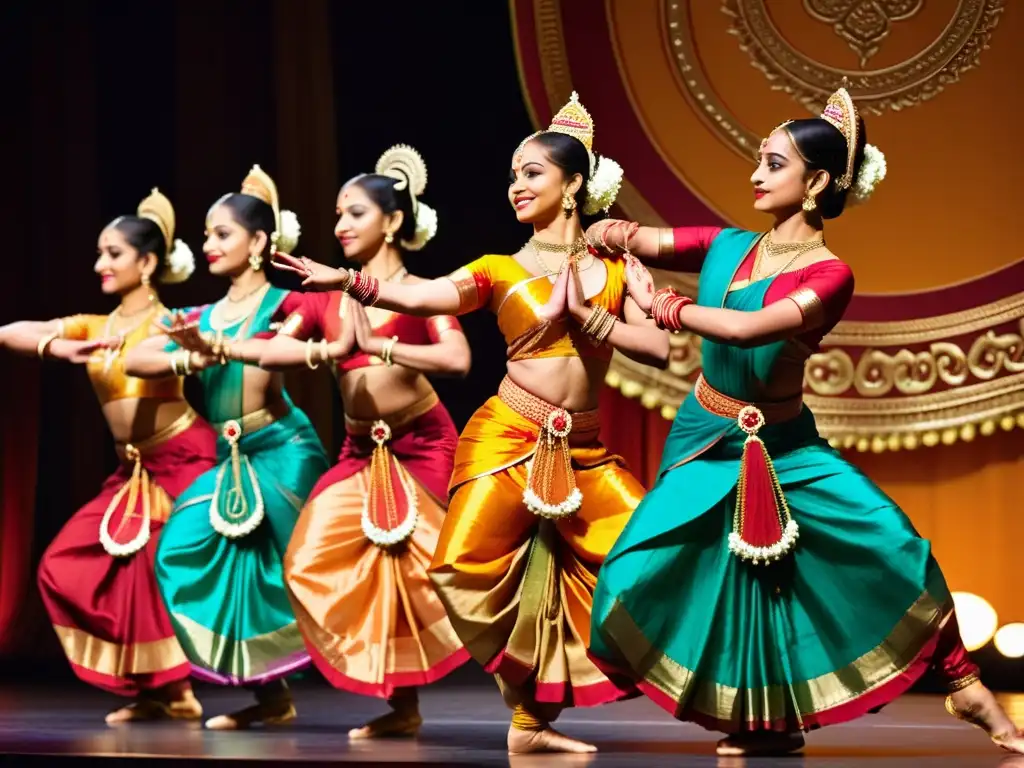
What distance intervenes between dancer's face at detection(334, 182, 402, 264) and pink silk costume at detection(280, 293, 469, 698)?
192mm

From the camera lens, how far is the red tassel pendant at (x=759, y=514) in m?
3.21

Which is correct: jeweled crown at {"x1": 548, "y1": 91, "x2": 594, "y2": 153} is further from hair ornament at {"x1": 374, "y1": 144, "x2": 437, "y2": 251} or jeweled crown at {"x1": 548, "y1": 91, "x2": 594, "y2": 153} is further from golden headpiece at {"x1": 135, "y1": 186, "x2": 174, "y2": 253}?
golden headpiece at {"x1": 135, "y1": 186, "x2": 174, "y2": 253}

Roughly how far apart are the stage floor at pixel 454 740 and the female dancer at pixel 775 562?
0.14m

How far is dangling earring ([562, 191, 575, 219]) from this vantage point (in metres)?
3.64

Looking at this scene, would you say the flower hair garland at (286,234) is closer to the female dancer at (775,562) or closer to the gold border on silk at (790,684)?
the female dancer at (775,562)

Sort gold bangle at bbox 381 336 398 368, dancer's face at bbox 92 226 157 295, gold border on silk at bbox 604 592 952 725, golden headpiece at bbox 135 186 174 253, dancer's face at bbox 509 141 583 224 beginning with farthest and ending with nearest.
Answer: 1. golden headpiece at bbox 135 186 174 253
2. dancer's face at bbox 92 226 157 295
3. gold bangle at bbox 381 336 398 368
4. dancer's face at bbox 509 141 583 224
5. gold border on silk at bbox 604 592 952 725

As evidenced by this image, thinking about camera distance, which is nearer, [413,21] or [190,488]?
[190,488]

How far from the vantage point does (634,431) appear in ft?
17.2

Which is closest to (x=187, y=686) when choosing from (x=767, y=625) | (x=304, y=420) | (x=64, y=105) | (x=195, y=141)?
(x=304, y=420)

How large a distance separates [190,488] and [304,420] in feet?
1.12

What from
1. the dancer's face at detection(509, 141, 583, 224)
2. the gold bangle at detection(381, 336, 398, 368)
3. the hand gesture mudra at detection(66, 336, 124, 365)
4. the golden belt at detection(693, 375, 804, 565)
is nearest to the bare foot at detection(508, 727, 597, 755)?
the golden belt at detection(693, 375, 804, 565)

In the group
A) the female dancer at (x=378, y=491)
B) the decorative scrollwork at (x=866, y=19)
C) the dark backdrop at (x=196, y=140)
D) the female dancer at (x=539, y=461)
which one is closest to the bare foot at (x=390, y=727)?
the female dancer at (x=378, y=491)

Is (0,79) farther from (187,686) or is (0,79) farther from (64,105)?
(187,686)

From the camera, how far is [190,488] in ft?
14.3
